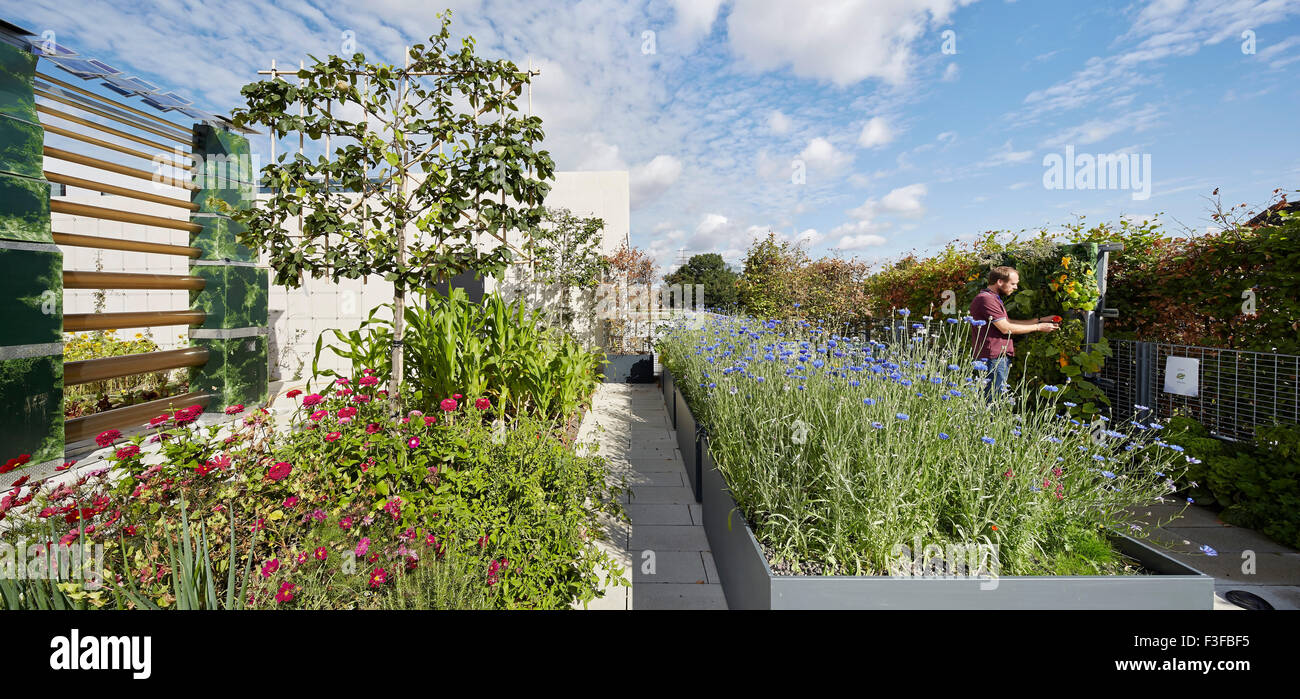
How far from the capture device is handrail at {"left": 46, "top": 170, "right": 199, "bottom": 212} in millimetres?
4164

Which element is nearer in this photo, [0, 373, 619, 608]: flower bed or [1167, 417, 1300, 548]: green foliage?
[0, 373, 619, 608]: flower bed

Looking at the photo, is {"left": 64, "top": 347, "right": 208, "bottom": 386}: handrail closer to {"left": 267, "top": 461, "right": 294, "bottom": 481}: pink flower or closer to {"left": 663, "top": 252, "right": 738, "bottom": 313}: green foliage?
{"left": 267, "top": 461, "right": 294, "bottom": 481}: pink flower

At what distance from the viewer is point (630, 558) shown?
265 centimetres

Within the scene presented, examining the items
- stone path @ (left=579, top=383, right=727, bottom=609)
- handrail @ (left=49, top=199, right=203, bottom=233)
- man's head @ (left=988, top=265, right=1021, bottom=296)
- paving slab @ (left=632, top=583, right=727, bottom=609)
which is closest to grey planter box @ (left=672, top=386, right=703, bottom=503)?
stone path @ (left=579, top=383, right=727, bottom=609)

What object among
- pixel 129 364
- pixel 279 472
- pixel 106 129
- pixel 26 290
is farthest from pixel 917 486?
pixel 106 129

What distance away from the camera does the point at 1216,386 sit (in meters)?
3.31

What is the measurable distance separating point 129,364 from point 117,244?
1095 millimetres

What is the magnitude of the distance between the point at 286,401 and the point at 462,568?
6.08 m

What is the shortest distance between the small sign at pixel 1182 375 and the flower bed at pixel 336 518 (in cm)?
387

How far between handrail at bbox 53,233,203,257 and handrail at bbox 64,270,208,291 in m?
0.24

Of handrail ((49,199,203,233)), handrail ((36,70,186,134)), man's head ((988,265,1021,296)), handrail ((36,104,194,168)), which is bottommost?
man's head ((988,265,1021,296))
